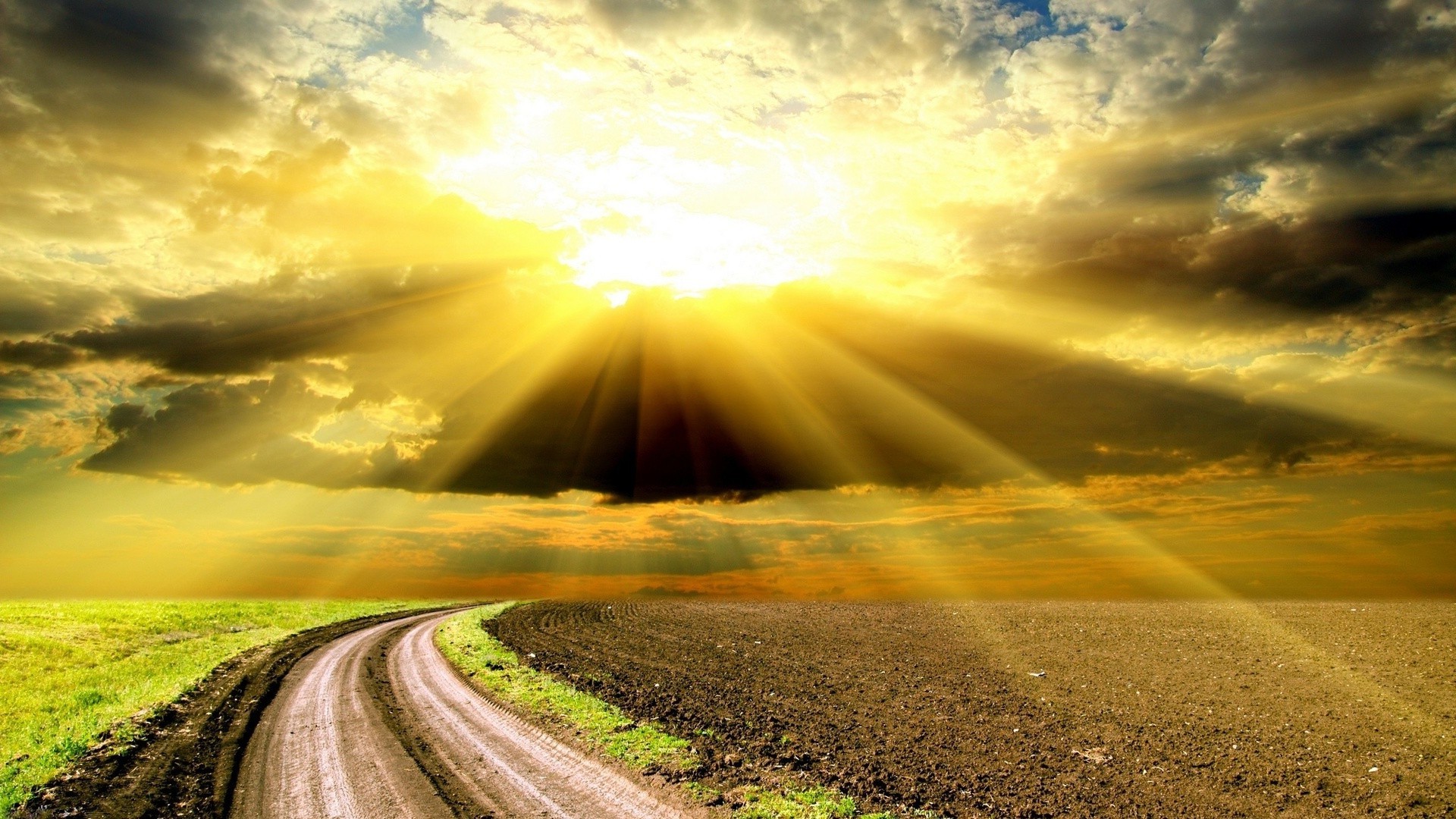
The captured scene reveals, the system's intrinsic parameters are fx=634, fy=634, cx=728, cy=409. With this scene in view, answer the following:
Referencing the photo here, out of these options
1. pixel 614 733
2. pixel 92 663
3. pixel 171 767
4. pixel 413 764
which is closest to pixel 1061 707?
pixel 614 733

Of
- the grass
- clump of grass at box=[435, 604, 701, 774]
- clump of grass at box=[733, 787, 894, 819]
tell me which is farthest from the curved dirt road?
the grass

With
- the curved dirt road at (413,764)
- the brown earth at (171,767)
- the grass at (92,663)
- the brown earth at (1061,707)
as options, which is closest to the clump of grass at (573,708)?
the curved dirt road at (413,764)

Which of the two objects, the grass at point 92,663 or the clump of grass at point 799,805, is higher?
the grass at point 92,663

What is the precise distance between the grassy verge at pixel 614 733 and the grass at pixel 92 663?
9.39 metres

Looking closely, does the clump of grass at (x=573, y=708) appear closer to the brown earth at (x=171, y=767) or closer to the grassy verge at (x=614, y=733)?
the grassy verge at (x=614, y=733)

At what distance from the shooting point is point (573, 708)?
60.8 feet

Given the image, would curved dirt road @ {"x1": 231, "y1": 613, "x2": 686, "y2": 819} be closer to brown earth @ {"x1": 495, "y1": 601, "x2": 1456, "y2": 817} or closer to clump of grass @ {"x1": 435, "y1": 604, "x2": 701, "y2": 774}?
clump of grass @ {"x1": 435, "y1": 604, "x2": 701, "y2": 774}

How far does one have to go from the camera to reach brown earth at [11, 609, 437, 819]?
11.9 meters

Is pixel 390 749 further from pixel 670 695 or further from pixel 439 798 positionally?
pixel 670 695

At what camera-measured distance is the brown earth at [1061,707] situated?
13484 mm

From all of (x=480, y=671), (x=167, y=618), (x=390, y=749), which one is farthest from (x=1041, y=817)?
(x=167, y=618)

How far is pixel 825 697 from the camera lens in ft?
68.6

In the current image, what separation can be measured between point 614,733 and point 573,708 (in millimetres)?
2905

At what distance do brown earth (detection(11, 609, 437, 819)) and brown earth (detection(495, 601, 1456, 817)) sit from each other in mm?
9565
